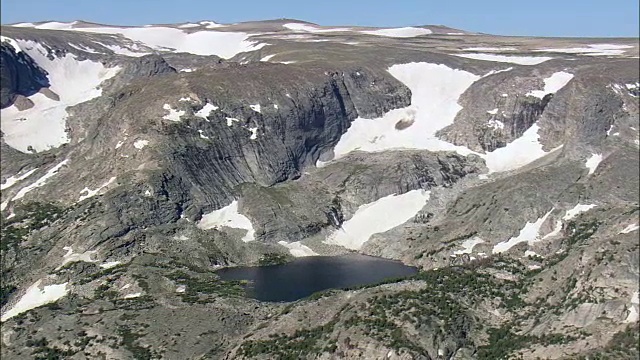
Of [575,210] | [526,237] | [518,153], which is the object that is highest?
[518,153]

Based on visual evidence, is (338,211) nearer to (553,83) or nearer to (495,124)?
(495,124)

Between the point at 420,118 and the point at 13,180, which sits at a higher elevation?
the point at 420,118

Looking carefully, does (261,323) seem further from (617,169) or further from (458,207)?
(617,169)

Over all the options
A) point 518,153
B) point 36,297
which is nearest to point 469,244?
point 518,153

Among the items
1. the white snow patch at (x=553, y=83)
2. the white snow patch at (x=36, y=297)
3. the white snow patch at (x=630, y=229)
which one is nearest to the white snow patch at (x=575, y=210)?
the white snow patch at (x=630, y=229)

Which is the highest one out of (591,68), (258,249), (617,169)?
(591,68)

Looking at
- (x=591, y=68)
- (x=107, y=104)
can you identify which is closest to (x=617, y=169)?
(x=591, y=68)

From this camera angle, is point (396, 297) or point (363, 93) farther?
point (363, 93)
